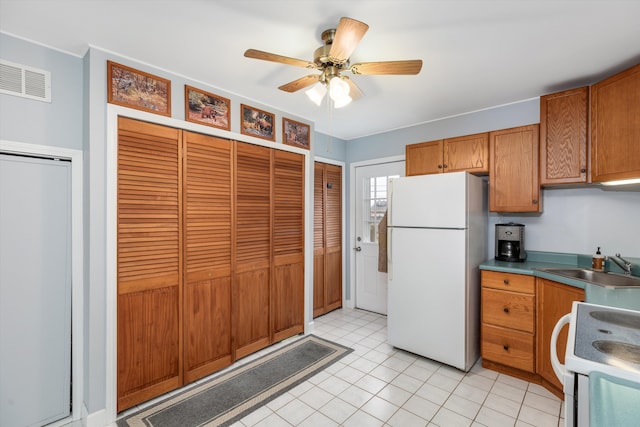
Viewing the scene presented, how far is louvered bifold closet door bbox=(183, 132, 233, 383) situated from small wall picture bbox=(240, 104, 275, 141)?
0.90 feet

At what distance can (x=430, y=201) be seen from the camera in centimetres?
264

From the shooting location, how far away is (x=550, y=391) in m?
2.22

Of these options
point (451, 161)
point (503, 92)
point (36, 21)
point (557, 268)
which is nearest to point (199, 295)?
point (36, 21)

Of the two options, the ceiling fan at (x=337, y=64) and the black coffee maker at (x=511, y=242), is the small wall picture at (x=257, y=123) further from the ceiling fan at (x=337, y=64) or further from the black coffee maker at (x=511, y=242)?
the black coffee maker at (x=511, y=242)

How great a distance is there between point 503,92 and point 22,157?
145 inches

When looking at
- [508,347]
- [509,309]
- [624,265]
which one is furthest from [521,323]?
[624,265]

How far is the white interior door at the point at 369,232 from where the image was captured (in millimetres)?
3926

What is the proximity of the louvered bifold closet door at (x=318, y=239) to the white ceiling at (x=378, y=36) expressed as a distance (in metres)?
1.52

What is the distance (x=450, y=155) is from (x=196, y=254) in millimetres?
2635

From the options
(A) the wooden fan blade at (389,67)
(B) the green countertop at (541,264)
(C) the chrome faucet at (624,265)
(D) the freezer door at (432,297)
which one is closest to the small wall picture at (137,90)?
(A) the wooden fan blade at (389,67)

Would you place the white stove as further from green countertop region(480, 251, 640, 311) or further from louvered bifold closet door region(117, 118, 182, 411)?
louvered bifold closet door region(117, 118, 182, 411)

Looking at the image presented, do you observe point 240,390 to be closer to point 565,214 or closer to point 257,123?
point 257,123

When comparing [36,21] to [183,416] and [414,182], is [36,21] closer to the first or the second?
[183,416]

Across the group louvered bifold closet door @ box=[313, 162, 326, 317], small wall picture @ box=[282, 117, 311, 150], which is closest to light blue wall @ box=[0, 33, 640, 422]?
small wall picture @ box=[282, 117, 311, 150]
